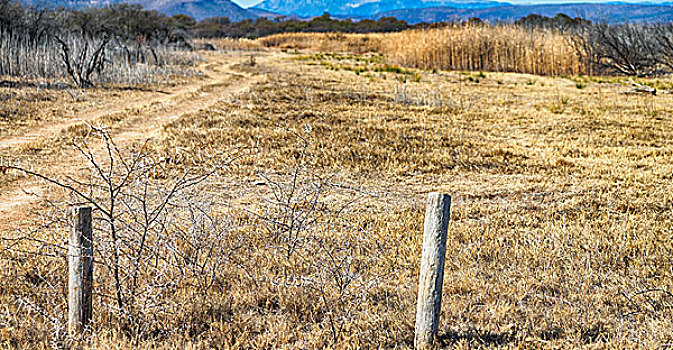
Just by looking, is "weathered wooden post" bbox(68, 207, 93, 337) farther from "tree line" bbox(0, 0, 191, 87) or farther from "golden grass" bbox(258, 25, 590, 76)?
"golden grass" bbox(258, 25, 590, 76)

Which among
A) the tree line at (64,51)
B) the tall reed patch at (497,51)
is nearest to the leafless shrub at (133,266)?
the tree line at (64,51)

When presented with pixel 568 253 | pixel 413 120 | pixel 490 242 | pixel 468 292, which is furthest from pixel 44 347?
pixel 413 120

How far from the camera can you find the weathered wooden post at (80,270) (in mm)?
2902

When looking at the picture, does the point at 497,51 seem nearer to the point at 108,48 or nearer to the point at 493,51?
the point at 493,51

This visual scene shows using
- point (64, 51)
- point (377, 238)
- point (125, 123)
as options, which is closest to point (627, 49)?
point (125, 123)

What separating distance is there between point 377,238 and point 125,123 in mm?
7204

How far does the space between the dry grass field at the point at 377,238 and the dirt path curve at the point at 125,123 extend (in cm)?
9

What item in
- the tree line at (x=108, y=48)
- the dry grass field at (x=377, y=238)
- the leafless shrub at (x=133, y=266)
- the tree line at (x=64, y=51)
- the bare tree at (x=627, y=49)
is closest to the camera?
the leafless shrub at (x=133, y=266)

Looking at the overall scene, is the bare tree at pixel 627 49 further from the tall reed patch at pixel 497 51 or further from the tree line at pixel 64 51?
the tree line at pixel 64 51

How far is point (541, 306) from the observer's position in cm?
369

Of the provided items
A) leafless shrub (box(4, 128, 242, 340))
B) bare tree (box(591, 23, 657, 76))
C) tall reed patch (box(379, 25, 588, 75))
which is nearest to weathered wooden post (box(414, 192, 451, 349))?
leafless shrub (box(4, 128, 242, 340))

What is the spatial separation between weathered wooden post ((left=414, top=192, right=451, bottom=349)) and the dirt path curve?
6.58 ft

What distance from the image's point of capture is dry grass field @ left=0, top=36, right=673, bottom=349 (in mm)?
3342

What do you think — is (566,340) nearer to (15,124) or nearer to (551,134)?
(551,134)
